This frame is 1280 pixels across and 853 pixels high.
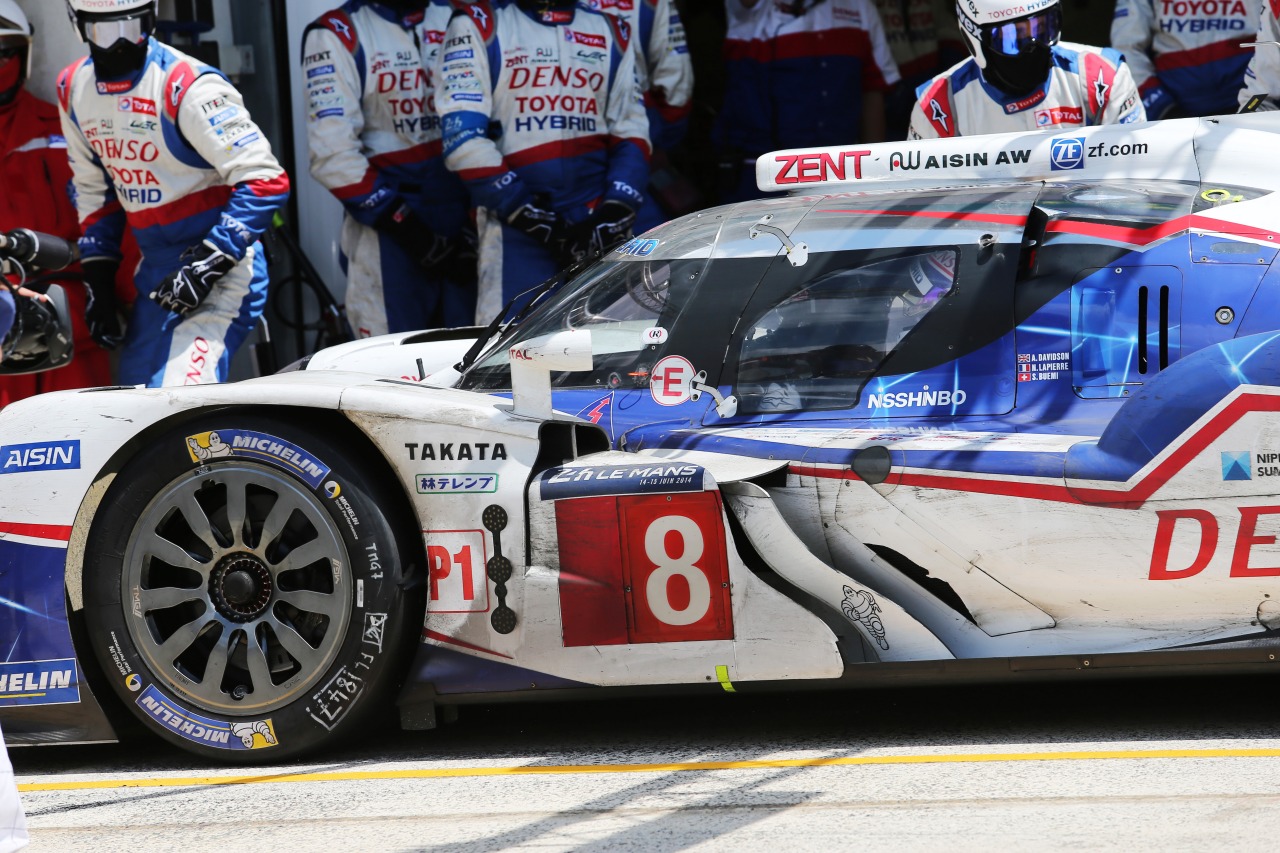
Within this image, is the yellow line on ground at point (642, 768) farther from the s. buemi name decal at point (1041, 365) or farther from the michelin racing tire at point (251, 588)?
the s. buemi name decal at point (1041, 365)

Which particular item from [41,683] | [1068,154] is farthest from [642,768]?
[1068,154]

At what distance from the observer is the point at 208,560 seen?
4156 millimetres

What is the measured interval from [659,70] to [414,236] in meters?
1.55

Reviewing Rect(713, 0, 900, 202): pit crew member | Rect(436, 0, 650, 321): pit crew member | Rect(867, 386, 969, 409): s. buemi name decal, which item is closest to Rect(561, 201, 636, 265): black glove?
Rect(436, 0, 650, 321): pit crew member

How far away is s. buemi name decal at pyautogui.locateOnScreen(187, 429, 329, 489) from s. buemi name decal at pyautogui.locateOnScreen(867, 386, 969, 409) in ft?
4.64

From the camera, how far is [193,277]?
676 centimetres

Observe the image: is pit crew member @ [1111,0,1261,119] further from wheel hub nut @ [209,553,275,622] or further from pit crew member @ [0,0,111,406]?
wheel hub nut @ [209,553,275,622]

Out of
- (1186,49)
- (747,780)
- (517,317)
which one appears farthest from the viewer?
(1186,49)

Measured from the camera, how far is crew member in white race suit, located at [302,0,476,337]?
8.09m

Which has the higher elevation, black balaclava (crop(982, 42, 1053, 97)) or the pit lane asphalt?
black balaclava (crop(982, 42, 1053, 97))


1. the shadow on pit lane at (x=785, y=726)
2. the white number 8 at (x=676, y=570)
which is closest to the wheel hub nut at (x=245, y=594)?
the shadow on pit lane at (x=785, y=726)

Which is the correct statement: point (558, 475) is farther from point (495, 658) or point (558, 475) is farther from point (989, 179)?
point (989, 179)

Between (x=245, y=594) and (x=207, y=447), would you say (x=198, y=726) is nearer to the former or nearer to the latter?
(x=245, y=594)

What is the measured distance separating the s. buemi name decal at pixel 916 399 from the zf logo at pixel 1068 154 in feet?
3.24
